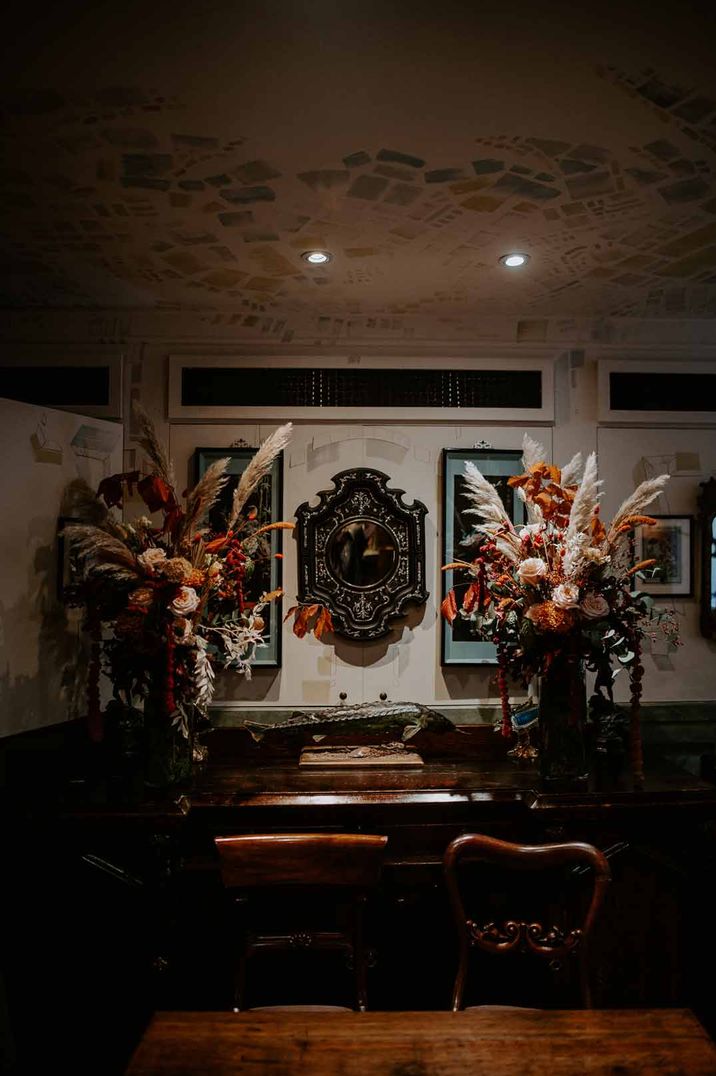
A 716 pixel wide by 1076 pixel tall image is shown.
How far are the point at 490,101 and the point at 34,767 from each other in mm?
2685

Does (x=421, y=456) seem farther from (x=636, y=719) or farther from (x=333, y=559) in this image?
(x=636, y=719)

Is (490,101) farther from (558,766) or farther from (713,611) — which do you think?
(713,611)

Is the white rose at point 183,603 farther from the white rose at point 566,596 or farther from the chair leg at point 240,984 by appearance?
the white rose at point 566,596

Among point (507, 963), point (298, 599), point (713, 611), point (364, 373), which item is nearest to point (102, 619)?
point (298, 599)

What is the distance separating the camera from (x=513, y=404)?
336 centimetres

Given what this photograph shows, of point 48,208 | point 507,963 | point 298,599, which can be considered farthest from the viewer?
point 298,599

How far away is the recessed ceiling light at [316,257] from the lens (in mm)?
2715

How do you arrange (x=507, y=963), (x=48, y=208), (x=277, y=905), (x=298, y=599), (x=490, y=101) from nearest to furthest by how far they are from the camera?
(x=490, y=101) < (x=277, y=905) < (x=48, y=208) < (x=507, y=963) < (x=298, y=599)

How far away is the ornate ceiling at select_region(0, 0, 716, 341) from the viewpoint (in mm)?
1611

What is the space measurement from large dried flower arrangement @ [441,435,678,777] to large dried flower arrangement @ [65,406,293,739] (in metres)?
0.84

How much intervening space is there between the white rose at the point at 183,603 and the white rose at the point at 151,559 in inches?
4.6

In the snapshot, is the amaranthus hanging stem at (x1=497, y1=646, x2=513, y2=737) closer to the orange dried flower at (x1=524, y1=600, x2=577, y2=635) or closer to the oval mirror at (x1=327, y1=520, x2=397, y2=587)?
the orange dried flower at (x1=524, y1=600, x2=577, y2=635)

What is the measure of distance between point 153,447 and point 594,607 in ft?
5.15

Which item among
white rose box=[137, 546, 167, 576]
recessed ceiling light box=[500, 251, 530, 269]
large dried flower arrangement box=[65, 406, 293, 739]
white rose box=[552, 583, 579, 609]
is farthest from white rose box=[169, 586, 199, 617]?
recessed ceiling light box=[500, 251, 530, 269]
